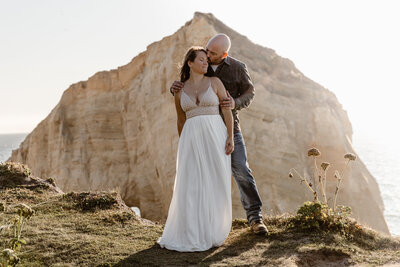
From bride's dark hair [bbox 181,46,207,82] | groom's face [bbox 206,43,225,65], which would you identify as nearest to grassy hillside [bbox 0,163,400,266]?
bride's dark hair [bbox 181,46,207,82]

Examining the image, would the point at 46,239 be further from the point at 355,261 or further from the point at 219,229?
the point at 355,261

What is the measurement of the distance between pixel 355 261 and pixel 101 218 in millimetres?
3683

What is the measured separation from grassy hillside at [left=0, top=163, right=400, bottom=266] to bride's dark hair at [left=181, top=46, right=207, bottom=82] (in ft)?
7.33

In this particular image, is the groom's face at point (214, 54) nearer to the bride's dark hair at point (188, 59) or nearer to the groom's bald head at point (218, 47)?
the groom's bald head at point (218, 47)

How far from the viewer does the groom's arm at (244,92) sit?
Answer: 208 inches

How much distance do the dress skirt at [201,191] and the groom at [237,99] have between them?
25 centimetres

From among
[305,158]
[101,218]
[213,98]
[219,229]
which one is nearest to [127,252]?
[219,229]

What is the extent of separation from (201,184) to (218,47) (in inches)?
73.0

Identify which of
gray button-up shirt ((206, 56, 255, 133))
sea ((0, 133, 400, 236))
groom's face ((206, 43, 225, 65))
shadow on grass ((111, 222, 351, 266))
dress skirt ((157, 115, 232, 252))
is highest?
groom's face ((206, 43, 225, 65))

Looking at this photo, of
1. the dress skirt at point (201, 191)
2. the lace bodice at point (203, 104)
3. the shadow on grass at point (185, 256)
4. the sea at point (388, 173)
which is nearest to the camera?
the shadow on grass at point (185, 256)

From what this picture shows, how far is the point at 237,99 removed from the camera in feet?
17.3

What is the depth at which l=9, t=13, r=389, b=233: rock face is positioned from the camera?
19.3 meters

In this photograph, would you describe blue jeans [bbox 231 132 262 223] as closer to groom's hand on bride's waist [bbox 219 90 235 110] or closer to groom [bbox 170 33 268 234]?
groom [bbox 170 33 268 234]

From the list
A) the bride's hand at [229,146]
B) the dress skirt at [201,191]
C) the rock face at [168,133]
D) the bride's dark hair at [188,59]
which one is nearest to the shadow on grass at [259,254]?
the dress skirt at [201,191]
